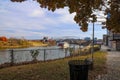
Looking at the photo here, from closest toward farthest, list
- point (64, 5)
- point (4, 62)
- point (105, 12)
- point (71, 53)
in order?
point (64, 5) → point (105, 12) → point (4, 62) → point (71, 53)

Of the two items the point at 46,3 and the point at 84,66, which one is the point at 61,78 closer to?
the point at 84,66

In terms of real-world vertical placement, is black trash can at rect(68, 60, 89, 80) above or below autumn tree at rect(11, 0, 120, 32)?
below

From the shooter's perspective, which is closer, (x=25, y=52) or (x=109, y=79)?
(x=109, y=79)

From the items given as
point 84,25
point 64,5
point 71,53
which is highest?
point 64,5

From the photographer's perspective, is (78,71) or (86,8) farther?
(86,8)

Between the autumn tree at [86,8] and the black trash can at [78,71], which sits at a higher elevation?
the autumn tree at [86,8]

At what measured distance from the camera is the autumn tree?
10570mm

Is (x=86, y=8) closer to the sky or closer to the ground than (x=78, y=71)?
closer to the sky

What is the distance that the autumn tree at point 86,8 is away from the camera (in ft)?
34.7

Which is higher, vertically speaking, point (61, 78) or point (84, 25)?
point (84, 25)

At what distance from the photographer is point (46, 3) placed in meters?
10.3

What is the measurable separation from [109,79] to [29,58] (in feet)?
34.3

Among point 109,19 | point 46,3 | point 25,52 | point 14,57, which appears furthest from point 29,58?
point 46,3

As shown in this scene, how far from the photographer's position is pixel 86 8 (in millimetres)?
11445
